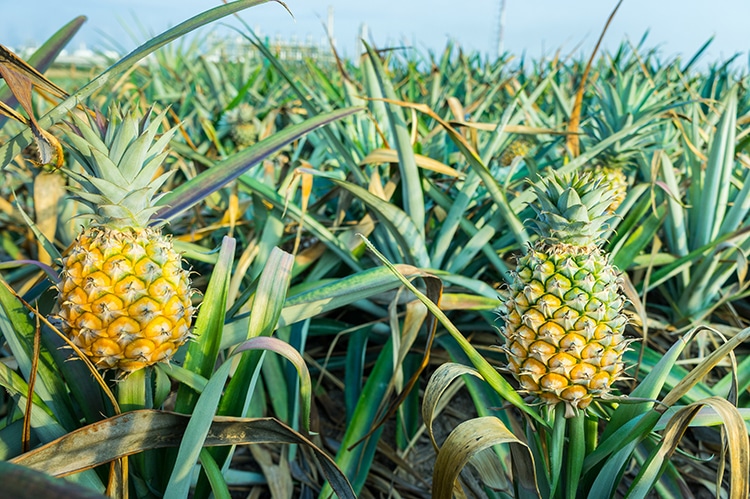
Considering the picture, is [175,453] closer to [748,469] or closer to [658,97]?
[748,469]

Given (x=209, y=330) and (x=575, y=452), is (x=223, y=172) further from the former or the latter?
A: (x=575, y=452)

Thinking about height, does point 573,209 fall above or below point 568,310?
above

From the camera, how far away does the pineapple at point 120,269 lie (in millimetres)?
842

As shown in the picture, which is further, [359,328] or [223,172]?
[359,328]

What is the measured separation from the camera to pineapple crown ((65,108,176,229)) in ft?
2.86

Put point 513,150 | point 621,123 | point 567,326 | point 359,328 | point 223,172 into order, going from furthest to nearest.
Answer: point 513,150, point 621,123, point 359,328, point 223,172, point 567,326

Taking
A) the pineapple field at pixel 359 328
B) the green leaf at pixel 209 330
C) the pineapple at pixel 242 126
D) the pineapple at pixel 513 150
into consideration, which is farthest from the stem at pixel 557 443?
the pineapple at pixel 242 126

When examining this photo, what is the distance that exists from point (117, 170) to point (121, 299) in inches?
8.1

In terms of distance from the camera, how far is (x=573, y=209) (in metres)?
0.86

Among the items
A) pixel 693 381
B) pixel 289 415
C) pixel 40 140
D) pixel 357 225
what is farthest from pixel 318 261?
pixel 693 381

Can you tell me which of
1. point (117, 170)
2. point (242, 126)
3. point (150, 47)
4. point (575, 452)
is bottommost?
point (575, 452)

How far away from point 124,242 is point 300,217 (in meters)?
0.66

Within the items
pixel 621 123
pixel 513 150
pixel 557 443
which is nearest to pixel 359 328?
pixel 557 443

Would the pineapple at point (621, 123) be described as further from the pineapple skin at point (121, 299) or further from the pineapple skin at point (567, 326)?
the pineapple skin at point (121, 299)
